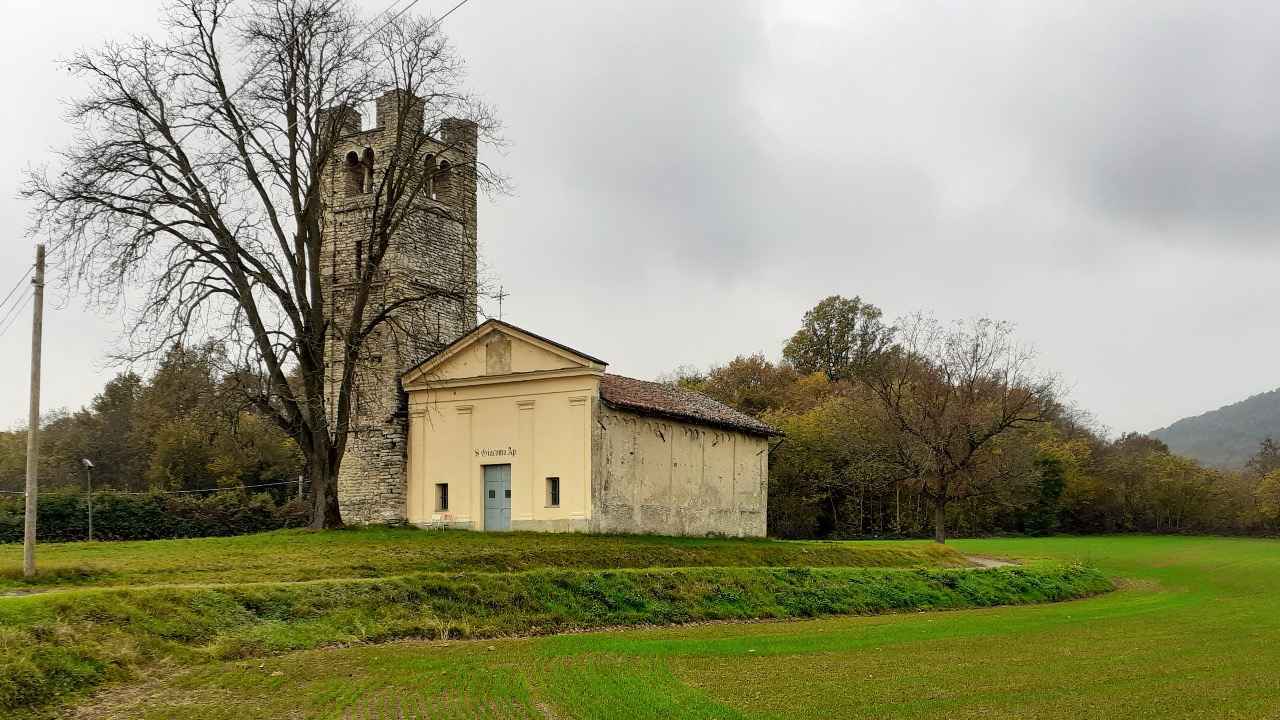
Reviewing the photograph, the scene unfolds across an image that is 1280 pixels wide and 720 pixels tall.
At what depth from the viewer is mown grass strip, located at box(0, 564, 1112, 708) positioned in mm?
17125

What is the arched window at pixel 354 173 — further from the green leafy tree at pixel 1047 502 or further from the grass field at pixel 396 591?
the green leafy tree at pixel 1047 502

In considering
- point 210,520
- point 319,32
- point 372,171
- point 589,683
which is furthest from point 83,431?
point 589,683

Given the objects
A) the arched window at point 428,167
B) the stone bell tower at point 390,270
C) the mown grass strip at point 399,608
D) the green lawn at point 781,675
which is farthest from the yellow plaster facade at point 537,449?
the green lawn at point 781,675

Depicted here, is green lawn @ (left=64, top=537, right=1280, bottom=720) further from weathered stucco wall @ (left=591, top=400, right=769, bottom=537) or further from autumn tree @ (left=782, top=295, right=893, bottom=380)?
autumn tree @ (left=782, top=295, right=893, bottom=380)

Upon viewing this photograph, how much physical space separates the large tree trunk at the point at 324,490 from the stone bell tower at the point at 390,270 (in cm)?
302

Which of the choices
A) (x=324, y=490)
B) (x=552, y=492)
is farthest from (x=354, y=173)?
(x=552, y=492)

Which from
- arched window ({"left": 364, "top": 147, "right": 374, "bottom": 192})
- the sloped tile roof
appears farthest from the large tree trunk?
arched window ({"left": 364, "top": 147, "right": 374, "bottom": 192})

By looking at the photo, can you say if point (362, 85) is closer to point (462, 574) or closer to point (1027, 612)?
point (462, 574)

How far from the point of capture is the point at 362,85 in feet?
→ 128

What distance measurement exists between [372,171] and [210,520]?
18767 millimetres

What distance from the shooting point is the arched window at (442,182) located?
45625 mm

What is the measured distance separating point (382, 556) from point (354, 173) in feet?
64.0

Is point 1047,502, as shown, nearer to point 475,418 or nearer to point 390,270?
point 475,418

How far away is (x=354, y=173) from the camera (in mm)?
45031
